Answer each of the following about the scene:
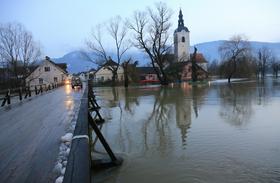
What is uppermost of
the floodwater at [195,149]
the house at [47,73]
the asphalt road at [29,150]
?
the house at [47,73]

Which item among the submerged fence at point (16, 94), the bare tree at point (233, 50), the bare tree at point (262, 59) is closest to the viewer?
the submerged fence at point (16, 94)

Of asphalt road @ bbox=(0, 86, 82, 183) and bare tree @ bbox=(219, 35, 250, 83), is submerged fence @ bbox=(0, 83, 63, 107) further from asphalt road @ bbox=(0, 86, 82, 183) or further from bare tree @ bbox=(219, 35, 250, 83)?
bare tree @ bbox=(219, 35, 250, 83)

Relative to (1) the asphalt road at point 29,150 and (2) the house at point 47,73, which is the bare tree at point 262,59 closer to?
(2) the house at point 47,73

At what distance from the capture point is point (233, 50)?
3000 inches

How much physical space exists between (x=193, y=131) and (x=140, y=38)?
166 ft

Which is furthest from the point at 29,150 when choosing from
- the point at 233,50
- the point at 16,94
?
the point at 233,50

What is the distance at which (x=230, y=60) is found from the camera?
77062 mm

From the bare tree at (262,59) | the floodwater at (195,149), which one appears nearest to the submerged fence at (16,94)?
the floodwater at (195,149)

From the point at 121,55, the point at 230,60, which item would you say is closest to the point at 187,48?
the point at 230,60

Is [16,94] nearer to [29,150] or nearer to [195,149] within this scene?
[195,149]

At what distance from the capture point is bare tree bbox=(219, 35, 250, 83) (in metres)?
75.5

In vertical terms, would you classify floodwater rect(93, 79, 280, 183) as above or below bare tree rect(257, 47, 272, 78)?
below

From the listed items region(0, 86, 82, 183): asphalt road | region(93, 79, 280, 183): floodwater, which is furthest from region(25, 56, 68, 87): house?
region(0, 86, 82, 183): asphalt road

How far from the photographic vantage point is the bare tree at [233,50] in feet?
248
